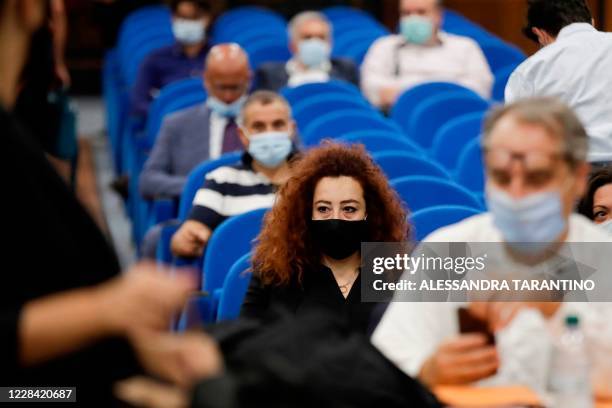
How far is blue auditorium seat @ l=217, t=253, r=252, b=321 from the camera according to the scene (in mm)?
3410

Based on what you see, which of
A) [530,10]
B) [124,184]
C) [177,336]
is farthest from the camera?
[124,184]

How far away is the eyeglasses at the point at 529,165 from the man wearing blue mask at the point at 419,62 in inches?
195

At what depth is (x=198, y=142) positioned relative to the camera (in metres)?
5.34

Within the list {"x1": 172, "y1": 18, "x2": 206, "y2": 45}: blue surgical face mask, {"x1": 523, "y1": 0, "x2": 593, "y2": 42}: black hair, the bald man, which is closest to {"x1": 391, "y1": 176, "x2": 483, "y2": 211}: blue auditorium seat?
{"x1": 523, "y1": 0, "x2": 593, "y2": 42}: black hair

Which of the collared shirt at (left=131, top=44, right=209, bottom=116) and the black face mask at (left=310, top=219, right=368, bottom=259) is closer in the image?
the black face mask at (left=310, top=219, right=368, bottom=259)

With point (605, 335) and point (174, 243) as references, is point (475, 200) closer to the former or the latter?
point (174, 243)

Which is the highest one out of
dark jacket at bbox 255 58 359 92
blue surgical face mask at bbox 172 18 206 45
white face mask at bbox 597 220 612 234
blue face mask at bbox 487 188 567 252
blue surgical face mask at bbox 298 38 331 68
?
blue surgical face mask at bbox 172 18 206 45

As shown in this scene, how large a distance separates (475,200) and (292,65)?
10.2 ft

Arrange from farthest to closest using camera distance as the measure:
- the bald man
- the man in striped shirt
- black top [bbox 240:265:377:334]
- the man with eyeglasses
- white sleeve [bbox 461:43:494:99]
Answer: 1. white sleeve [bbox 461:43:494:99]
2. the bald man
3. the man in striped shirt
4. black top [bbox 240:265:377:334]
5. the man with eyeglasses

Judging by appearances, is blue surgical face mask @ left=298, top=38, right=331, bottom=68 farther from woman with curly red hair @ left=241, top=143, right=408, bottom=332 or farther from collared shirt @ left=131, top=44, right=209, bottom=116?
woman with curly red hair @ left=241, top=143, right=408, bottom=332

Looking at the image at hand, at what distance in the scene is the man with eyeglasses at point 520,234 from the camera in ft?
5.96

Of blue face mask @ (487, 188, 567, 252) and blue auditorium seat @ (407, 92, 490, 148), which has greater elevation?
blue auditorium seat @ (407, 92, 490, 148)

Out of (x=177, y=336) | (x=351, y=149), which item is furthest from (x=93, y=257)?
(x=351, y=149)

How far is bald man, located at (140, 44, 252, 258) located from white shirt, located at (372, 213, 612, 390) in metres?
3.13
